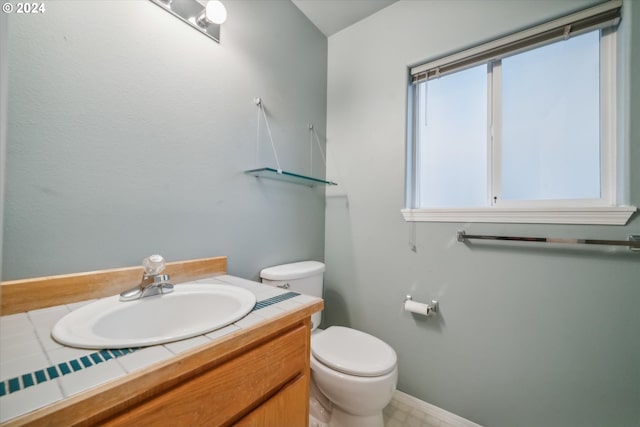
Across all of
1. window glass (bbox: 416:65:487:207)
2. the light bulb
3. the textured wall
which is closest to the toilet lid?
the textured wall

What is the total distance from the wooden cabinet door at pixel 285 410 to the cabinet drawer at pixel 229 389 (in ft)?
0.05

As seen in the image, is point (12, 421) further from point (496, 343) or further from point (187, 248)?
point (496, 343)

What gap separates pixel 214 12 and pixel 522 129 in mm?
1518

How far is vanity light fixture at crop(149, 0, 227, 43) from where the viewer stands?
0.95 m

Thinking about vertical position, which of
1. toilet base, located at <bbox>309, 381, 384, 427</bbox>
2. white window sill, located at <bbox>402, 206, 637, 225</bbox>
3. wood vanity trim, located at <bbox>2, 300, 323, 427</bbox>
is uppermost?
white window sill, located at <bbox>402, 206, 637, 225</bbox>

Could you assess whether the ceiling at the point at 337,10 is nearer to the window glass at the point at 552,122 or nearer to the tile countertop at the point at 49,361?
the window glass at the point at 552,122

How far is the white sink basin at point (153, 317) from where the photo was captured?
0.49 m

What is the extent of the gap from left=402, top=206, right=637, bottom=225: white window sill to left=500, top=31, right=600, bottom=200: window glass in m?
0.14

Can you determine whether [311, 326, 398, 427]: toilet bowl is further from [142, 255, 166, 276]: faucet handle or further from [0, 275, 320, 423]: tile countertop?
[142, 255, 166, 276]: faucet handle

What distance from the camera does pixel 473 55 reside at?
1.27m

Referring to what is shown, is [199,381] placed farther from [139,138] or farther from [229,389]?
[139,138]

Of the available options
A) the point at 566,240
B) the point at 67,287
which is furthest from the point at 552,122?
the point at 67,287

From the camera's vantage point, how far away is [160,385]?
1.41 ft

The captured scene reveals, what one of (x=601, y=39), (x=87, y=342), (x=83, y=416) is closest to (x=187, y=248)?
(x=87, y=342)
